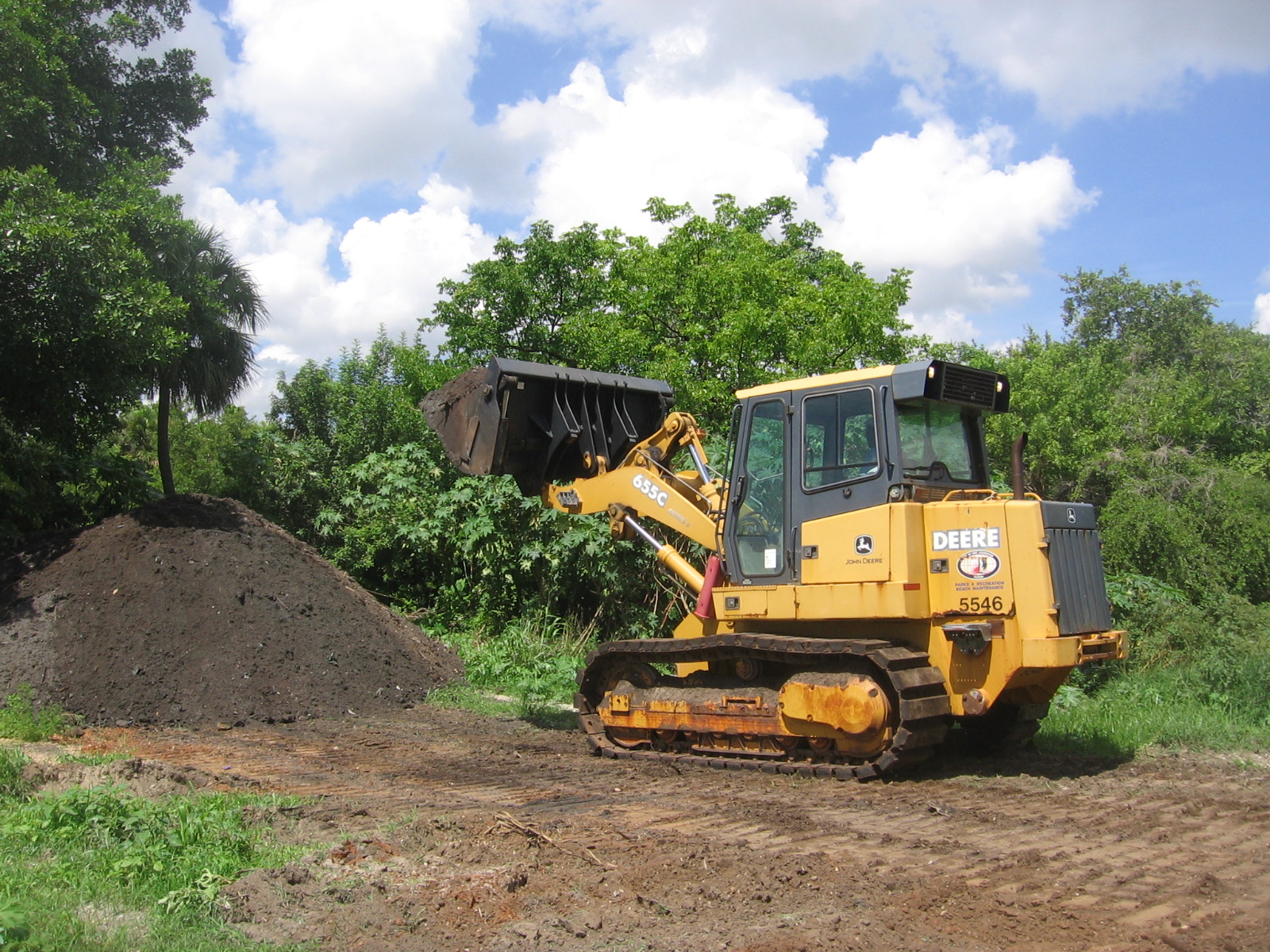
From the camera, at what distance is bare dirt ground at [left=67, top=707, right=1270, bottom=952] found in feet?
14.4

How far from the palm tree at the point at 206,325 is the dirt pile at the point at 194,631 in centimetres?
604

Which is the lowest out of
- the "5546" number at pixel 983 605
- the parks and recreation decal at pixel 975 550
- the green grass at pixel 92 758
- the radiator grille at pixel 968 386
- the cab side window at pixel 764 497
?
the green grass at pixel 92 758

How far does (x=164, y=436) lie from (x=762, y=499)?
1649 centimetres

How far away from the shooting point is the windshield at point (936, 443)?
305 inches

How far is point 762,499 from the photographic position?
8273mm

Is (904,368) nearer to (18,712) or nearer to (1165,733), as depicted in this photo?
(1165,733)

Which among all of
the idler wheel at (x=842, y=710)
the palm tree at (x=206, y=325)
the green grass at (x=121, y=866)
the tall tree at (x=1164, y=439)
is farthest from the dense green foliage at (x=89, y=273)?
the tall tree at (x=1164, y=439)

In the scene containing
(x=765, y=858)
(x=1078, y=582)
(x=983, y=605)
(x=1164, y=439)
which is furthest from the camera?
(x=1164, y=439)

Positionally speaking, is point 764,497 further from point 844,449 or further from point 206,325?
point 206,325

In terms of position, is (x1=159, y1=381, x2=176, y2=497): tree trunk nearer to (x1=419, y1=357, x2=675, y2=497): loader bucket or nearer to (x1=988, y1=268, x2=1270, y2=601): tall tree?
(x1=419, y1=357, x2=675, y2=497): loader bucket

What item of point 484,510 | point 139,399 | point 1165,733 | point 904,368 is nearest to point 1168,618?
point 1165,733

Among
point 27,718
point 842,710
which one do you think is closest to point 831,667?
point 842,710

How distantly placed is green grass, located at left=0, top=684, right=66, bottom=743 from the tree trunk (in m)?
9.64

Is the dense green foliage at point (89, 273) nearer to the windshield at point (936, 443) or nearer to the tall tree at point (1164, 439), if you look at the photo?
the windshield at point (936, 443)
